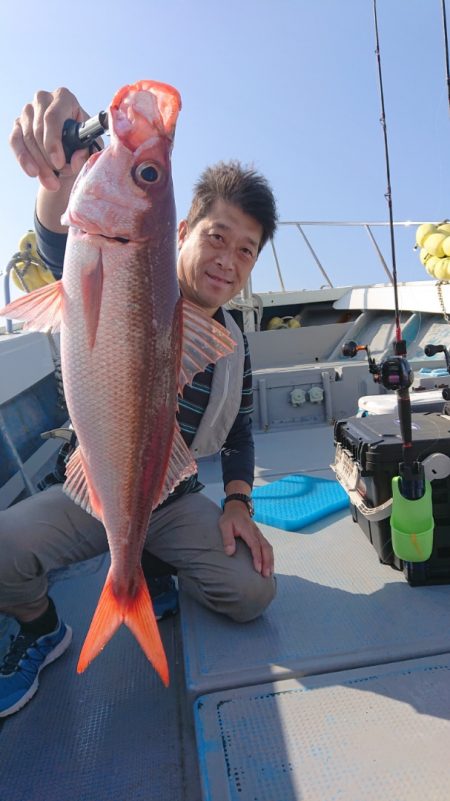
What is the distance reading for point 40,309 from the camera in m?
1.56

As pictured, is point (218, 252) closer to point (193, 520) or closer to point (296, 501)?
point (193, 520)

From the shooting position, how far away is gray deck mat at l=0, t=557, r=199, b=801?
158 centimetres

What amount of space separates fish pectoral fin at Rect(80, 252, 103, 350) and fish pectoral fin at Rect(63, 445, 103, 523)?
0.41m

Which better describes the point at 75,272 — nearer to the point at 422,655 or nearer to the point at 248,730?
the point at 248,730

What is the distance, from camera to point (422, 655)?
1.83 metres

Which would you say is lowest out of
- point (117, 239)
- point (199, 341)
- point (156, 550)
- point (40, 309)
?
point (156, 550)

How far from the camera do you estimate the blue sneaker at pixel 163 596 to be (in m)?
Answer: 2.41

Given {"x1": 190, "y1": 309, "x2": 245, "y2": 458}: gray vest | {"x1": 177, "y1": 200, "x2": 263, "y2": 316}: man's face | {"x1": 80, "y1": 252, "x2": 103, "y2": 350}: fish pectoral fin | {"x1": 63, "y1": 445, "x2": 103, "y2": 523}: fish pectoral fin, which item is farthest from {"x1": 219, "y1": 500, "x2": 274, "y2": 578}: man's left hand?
{"x1": 80, "y1": 252, "x2": 103, "y2": 350}: fish pectoral fin

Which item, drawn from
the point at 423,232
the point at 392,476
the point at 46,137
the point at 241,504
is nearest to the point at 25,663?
the point at 241,504

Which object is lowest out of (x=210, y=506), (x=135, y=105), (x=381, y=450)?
(x=210, y=506)

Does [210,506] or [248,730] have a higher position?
[210,506]

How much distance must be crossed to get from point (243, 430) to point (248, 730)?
1.41m

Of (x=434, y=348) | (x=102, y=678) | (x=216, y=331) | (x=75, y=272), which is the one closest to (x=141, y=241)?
(x=75, y=272)

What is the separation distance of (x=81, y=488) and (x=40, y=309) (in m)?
0.60
